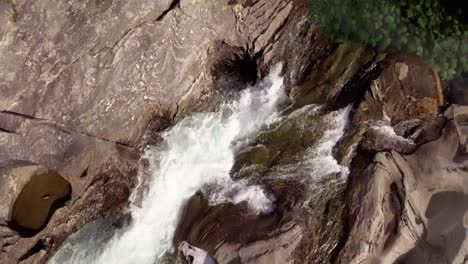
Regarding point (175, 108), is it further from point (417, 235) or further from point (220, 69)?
point (417, 235)

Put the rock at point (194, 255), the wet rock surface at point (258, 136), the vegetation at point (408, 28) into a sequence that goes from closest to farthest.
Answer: the wet rock surface at point (258, 136)
the vegetation at point (408, 28)
the rock at point (194, 255)

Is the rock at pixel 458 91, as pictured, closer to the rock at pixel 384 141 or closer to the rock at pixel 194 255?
the rock at pixel 384 141

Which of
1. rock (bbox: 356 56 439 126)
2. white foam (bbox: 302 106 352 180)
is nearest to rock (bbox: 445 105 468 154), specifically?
rock (bbox: 356 56 439 126)

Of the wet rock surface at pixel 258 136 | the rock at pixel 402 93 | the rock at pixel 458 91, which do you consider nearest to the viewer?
the wet rock surface at pixel 258 136

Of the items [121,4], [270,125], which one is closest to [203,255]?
[270,125]

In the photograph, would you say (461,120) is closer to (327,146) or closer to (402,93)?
(402,93)

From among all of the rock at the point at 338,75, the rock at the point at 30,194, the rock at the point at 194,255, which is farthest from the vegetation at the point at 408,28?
the rock at the point at 30,194

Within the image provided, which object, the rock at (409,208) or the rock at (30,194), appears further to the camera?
the rock at (30,194)
